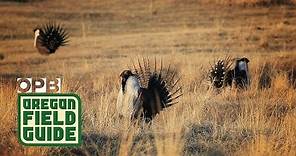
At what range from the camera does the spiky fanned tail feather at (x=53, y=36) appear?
11.6 ft

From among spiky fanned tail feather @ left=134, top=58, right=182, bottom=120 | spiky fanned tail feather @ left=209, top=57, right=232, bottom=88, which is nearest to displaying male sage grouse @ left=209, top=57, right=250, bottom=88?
spiky fanned tail feather @ left=209, top=57, right=232, bottom=88

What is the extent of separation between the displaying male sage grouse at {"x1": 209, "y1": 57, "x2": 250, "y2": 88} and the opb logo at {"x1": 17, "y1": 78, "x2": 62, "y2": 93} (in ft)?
3.07

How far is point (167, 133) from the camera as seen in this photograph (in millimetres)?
3584

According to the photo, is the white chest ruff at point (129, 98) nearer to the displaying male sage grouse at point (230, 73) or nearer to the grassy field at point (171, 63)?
the grassy field at point (171, 63)

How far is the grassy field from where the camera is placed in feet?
11.5

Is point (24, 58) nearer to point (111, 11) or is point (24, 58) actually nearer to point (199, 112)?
point (111, 11)

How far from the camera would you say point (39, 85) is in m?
3.54

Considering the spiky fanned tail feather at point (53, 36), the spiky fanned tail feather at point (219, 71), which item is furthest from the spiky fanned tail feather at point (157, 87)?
the spiky fanned tail feather at point (53, 36)

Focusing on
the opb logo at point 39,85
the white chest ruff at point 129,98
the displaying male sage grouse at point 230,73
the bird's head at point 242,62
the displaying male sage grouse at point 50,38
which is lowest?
the white chest ruff at point 129,98

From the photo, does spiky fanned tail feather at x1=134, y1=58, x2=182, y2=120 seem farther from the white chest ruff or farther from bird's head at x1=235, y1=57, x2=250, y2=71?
bird's head at x1=235, y1=57, x2=250, y2=71

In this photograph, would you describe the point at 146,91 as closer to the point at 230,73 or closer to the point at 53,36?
the point at 230,73

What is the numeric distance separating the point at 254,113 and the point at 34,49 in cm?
139

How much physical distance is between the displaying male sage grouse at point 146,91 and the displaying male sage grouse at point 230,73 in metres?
0.23

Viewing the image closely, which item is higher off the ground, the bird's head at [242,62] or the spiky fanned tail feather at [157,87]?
the bird's head at [242,62]
